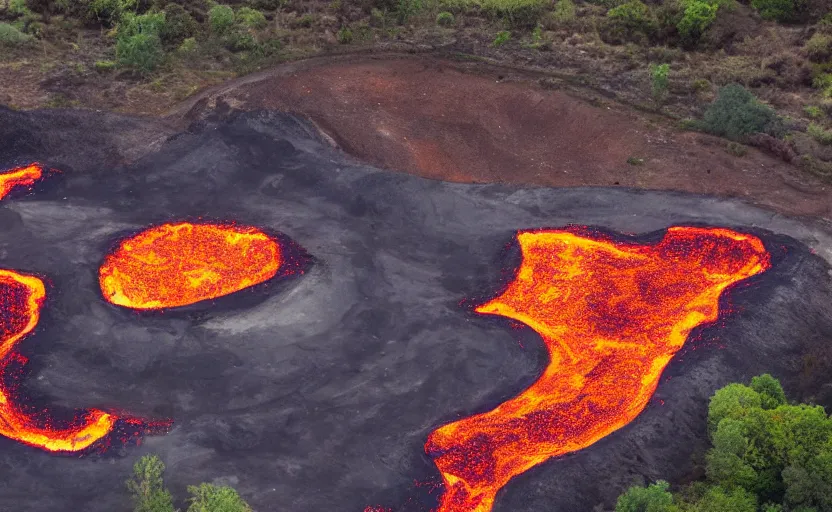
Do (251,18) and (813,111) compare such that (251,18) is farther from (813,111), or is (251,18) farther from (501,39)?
(813,111)

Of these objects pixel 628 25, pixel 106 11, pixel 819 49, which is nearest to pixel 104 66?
pixel 106 11

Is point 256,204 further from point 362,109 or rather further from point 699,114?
point 699,114

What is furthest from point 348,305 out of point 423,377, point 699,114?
point 699,114

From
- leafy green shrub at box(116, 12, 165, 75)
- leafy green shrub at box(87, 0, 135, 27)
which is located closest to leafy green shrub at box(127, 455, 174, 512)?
leafy green shrub at box(116, 12, 165, 75)

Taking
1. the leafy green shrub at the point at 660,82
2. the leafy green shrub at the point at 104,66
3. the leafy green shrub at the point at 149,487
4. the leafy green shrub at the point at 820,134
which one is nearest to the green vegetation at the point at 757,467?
the leafy green shrub at the point at 149,487

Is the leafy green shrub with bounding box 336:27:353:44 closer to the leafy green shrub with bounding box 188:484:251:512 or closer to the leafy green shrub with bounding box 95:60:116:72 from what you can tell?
the leafy green shrub with bounding box 95:60:116:72
